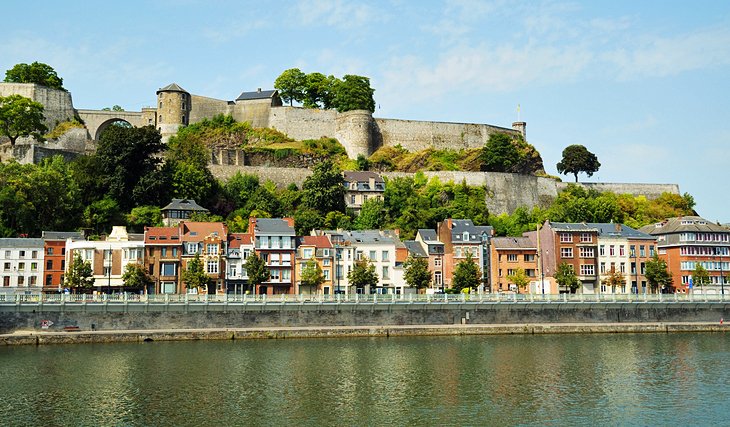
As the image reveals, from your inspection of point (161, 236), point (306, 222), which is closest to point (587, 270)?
point (306, 222)

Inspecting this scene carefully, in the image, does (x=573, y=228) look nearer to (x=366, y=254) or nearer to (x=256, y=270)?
(x=366, y=254)

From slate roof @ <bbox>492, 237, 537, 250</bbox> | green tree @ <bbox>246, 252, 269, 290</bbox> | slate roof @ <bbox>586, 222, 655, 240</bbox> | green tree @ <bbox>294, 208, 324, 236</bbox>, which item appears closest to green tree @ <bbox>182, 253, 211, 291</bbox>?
green tree @ <bbox>246, 252, 269, 290</bbox>

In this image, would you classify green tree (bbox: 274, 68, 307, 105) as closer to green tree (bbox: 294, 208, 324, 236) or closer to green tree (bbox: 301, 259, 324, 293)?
green tree (bbox: 294, 208, 324, 236)

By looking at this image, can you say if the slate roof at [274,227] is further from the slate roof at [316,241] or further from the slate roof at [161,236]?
the slate roof at [161,236]

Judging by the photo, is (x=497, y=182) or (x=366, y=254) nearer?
(x=366, y=254)

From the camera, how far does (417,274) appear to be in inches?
2352

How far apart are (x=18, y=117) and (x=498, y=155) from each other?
50899 mm

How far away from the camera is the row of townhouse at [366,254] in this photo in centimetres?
5859

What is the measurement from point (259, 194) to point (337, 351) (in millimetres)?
35780

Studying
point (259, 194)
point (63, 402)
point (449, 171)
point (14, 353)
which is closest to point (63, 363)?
point (14, 353)

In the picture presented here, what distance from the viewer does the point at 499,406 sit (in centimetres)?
2939

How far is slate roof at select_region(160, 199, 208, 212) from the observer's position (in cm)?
6806

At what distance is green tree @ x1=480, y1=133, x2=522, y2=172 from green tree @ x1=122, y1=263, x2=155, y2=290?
152 feet

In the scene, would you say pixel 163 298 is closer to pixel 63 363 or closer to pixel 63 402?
pixel 63 363
